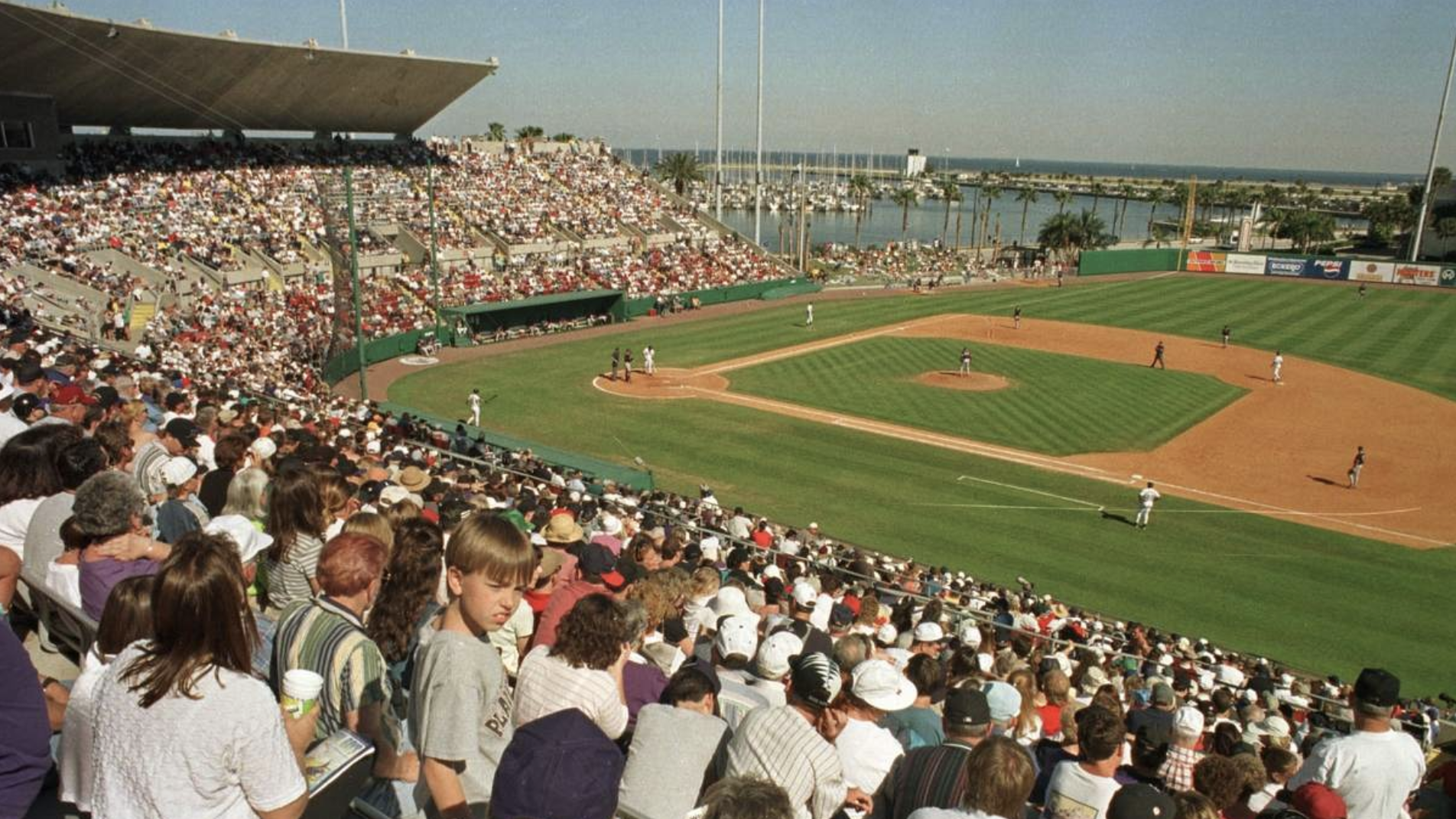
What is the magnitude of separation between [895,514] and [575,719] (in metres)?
19.3

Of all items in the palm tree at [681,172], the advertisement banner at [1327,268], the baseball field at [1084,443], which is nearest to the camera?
the baseball field at [1084,443]

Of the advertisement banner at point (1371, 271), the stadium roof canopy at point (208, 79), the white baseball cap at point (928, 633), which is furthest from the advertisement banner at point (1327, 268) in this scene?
the white baseball cap at point (928, 633)

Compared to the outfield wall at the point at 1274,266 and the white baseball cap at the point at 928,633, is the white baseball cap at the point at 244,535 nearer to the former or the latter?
the white baseball cap at the point at 928,633

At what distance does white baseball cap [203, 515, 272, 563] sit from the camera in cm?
564

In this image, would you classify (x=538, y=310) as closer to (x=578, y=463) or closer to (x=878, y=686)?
(x=578, y=463)

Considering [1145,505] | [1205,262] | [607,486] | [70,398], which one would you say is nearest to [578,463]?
[607,486]

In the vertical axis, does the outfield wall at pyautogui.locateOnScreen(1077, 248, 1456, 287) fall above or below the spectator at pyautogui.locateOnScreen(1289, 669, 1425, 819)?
below

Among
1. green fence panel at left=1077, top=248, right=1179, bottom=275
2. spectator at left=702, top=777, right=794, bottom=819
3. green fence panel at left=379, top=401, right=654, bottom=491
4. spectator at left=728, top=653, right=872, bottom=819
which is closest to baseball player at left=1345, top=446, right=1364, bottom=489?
green fence panel at left=379, top=401, right=654, bottom=491

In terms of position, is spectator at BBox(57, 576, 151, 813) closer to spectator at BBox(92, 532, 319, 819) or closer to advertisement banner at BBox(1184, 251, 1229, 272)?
spectator at BBox(92, 532, 319, 819)

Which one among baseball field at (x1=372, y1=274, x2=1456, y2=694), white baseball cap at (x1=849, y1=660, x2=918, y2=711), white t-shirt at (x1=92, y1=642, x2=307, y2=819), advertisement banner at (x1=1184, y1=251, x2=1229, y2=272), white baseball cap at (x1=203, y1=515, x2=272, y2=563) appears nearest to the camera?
white t-shirt at (x1=92, y1=642, x2=307, y2=819)

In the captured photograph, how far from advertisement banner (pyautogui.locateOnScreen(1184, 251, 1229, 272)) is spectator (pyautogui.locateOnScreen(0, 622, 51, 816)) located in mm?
78896

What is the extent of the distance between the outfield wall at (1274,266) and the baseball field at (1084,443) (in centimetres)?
1761

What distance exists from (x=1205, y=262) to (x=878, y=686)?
76.4 meters

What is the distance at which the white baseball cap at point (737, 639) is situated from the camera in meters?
6.07
